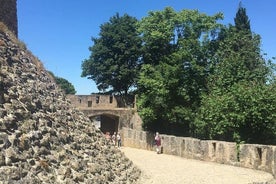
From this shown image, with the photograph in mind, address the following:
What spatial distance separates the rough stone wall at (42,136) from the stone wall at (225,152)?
555 cm

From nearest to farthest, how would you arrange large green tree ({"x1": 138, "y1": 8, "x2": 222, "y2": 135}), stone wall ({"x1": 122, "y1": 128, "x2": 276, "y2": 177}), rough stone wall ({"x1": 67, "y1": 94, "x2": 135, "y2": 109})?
stone wall ({"x1": 122, "y1": 128, "x2": 276, "y2": 177}) → large green tree ({"x1": 138, "y1": 8, "x2": 222, "y2": 135}) → rough stone wall ({"x1": 67, "y1": 94, "x2": 135, "y2": 109})

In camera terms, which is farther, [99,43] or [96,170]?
[99,43]

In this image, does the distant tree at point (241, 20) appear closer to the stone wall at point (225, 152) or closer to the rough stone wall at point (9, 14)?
the stone wall at point (225, 152)

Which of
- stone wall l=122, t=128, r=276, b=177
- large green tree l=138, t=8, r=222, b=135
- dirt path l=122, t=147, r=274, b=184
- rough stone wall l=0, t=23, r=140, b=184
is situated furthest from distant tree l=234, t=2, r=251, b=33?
rough stone wall l=0, t=23, r=140, b=184

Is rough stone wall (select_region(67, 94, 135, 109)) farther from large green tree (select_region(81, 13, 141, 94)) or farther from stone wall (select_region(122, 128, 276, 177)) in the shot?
stone wall (select_region(122, 128, 276, 177))

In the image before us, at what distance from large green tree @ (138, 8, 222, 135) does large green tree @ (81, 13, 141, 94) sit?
245cm

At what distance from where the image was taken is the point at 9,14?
15141 millimetres

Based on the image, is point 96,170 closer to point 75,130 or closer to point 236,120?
point 75,130

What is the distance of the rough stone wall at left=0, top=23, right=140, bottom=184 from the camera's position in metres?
9.09

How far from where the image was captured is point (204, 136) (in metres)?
26.2

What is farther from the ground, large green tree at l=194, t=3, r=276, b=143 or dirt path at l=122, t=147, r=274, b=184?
large green tree at l=194, t=3, r=276, b=143

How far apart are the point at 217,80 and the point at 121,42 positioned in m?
12.0

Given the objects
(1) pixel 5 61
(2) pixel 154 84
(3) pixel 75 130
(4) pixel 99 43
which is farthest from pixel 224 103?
(4) pixel 99 43

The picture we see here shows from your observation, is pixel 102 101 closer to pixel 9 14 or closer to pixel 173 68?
pixel 173 68
